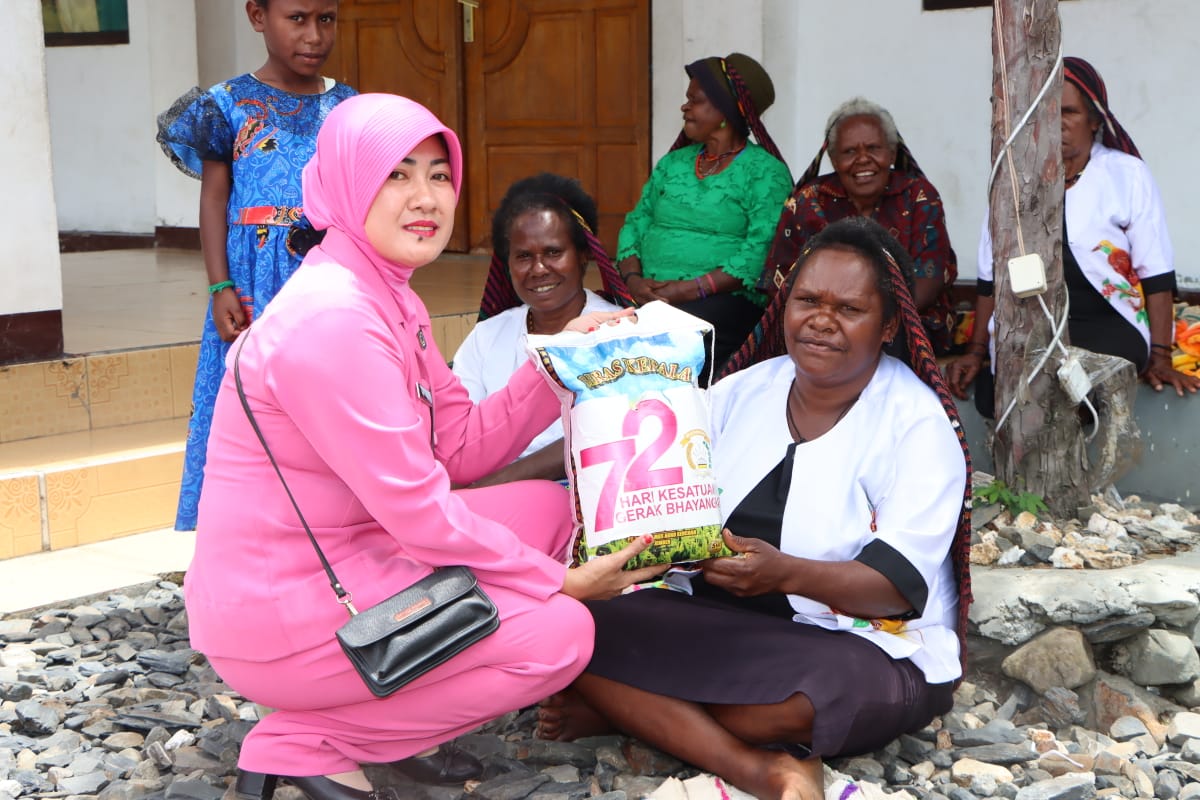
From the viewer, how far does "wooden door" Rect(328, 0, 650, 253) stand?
736 cm

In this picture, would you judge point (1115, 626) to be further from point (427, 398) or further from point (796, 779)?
point (427, 398)

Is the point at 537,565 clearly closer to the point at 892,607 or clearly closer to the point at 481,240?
the point at 892,607

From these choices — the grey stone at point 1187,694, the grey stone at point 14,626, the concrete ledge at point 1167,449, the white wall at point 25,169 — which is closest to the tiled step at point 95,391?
the white wall at point 25,169

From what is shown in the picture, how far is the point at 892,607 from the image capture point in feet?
8.41

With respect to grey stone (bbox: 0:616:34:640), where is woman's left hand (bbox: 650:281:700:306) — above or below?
above

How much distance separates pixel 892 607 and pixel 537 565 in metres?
0.72

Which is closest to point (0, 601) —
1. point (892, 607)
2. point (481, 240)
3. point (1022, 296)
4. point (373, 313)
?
point (373, 313)

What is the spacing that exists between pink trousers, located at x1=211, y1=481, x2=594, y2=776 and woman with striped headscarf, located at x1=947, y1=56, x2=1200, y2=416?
2.43 meters

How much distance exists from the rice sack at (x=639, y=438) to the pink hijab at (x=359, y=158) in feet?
1.33

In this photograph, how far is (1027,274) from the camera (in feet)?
12.1

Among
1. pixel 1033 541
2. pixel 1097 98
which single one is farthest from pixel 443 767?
pixel 1097 98

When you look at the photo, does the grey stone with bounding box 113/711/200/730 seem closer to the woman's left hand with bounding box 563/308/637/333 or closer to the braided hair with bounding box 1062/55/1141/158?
the woman's left hand with bounding box 563/308/637/333

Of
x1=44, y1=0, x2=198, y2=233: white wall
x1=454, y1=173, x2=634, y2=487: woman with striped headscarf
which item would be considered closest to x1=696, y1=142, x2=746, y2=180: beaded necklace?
x1=454, y1=173, x2=634, y2=487: woman with striped headscarf

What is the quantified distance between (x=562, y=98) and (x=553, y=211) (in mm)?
4473
